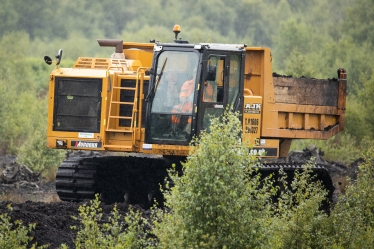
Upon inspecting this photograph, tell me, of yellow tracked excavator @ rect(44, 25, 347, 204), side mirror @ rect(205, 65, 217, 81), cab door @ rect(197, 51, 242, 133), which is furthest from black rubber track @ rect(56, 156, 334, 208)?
side mirror @ rect(205, 65, 217, 81)

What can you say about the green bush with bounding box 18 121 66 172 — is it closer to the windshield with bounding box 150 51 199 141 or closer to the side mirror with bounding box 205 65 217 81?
the windshield with bounding box 150 51 199 141

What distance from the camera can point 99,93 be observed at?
1575cm

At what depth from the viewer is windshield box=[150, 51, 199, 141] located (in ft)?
49.8

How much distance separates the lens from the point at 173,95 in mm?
15234

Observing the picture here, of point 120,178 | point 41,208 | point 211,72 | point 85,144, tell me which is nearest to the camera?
point 41,208

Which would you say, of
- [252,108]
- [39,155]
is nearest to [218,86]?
[252,108]

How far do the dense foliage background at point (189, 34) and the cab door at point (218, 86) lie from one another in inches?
507

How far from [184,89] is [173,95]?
0.74ft

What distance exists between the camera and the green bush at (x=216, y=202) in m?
9.90

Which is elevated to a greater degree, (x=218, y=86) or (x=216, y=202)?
(x=218, y=86)

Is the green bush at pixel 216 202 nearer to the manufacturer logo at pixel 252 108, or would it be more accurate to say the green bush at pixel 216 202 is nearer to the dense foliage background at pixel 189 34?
the manufacturer logo at pixel 252 108

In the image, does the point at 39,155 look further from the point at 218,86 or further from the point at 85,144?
the point at 218,86

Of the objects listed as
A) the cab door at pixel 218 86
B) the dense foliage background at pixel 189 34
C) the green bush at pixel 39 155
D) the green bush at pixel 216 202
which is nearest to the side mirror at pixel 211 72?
the cab door at pixel 218 86

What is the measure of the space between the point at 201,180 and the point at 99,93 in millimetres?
6209
